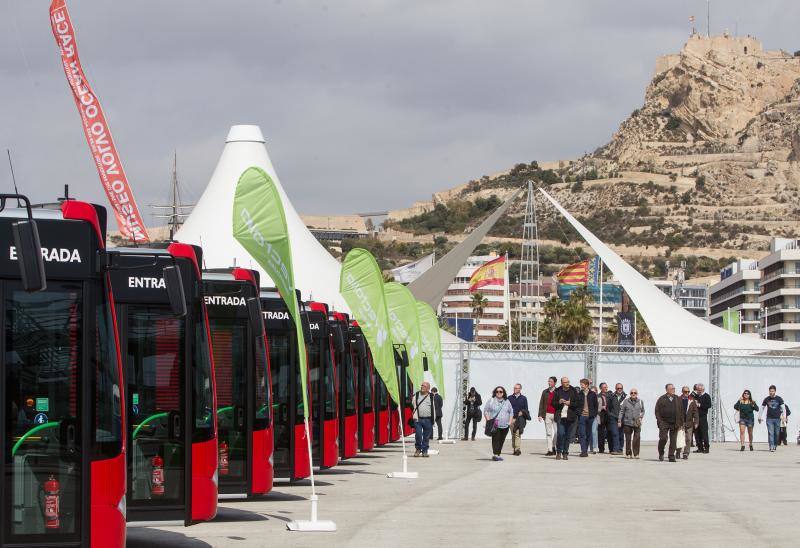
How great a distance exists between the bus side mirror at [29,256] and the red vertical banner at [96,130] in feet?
49.6

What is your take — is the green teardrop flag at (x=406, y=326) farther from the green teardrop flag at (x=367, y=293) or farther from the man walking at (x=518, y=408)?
the green teardrop flag at (x=367, y=293)

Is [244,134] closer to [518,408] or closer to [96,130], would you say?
[518,408]

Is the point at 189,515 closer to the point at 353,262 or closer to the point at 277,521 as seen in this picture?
the point at 277,521

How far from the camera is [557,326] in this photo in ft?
332

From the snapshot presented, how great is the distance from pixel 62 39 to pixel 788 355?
79.2ft

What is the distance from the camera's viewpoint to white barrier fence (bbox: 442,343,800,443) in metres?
38.8

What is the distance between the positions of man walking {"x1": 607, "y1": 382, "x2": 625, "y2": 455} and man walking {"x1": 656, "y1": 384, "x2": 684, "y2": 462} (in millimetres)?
2202

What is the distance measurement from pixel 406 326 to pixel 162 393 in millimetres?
16079

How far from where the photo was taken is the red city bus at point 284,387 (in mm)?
17969

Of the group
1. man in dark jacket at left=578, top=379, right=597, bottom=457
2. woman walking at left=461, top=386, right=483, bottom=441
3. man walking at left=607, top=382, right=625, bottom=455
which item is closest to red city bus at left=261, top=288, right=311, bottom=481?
man in dark jacket at left=578, top=379, right=597, bottom=457

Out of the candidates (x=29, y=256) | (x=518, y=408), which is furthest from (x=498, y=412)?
(x=29, y=256)

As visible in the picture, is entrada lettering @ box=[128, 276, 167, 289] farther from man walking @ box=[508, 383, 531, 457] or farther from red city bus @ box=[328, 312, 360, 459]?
man walking @ box=[508, 383, 531, 457]

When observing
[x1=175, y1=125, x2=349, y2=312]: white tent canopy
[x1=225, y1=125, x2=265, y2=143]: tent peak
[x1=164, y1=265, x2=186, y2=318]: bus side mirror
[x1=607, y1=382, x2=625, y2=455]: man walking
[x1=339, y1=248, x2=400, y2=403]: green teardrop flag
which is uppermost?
[x1=225, y1=125, x2=265, y2=143]: tent peak

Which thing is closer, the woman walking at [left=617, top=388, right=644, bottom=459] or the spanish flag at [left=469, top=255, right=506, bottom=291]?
the woman walking at [left=617, top=388, right=644, bottom=459]
